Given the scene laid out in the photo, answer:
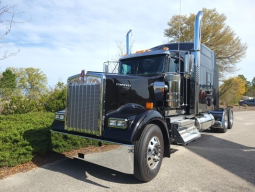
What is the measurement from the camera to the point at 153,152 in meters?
3.85

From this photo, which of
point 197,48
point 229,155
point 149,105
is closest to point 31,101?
point 149,105

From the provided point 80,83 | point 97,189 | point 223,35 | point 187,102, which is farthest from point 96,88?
point 223,35

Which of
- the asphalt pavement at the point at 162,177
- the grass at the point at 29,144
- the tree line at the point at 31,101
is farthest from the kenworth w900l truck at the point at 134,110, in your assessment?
the tree line at the point at 31,101

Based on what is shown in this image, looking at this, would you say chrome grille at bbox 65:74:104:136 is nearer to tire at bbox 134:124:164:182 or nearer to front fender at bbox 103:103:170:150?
front fender at bbox 103:103:170:150

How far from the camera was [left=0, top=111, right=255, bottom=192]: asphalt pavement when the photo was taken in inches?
139

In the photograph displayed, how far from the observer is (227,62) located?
77.6 ft

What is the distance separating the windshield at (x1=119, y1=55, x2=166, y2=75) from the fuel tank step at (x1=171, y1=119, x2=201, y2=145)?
4.41 ft

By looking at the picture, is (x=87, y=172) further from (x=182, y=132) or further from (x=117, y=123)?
(x=182, y=132)

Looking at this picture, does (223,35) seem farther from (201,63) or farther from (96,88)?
(96,88)

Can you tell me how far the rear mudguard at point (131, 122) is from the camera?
343 centimetres

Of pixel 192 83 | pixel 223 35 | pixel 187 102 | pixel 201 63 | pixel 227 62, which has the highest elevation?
pixel 223 35

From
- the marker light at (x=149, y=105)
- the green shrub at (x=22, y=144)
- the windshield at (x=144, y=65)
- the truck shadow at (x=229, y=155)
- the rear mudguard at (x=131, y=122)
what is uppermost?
the windshield at (x=144, y=65)

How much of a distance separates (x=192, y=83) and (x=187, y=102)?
0.56 metres

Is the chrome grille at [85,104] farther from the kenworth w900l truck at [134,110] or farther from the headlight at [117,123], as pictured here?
the headlight at [117,123]
